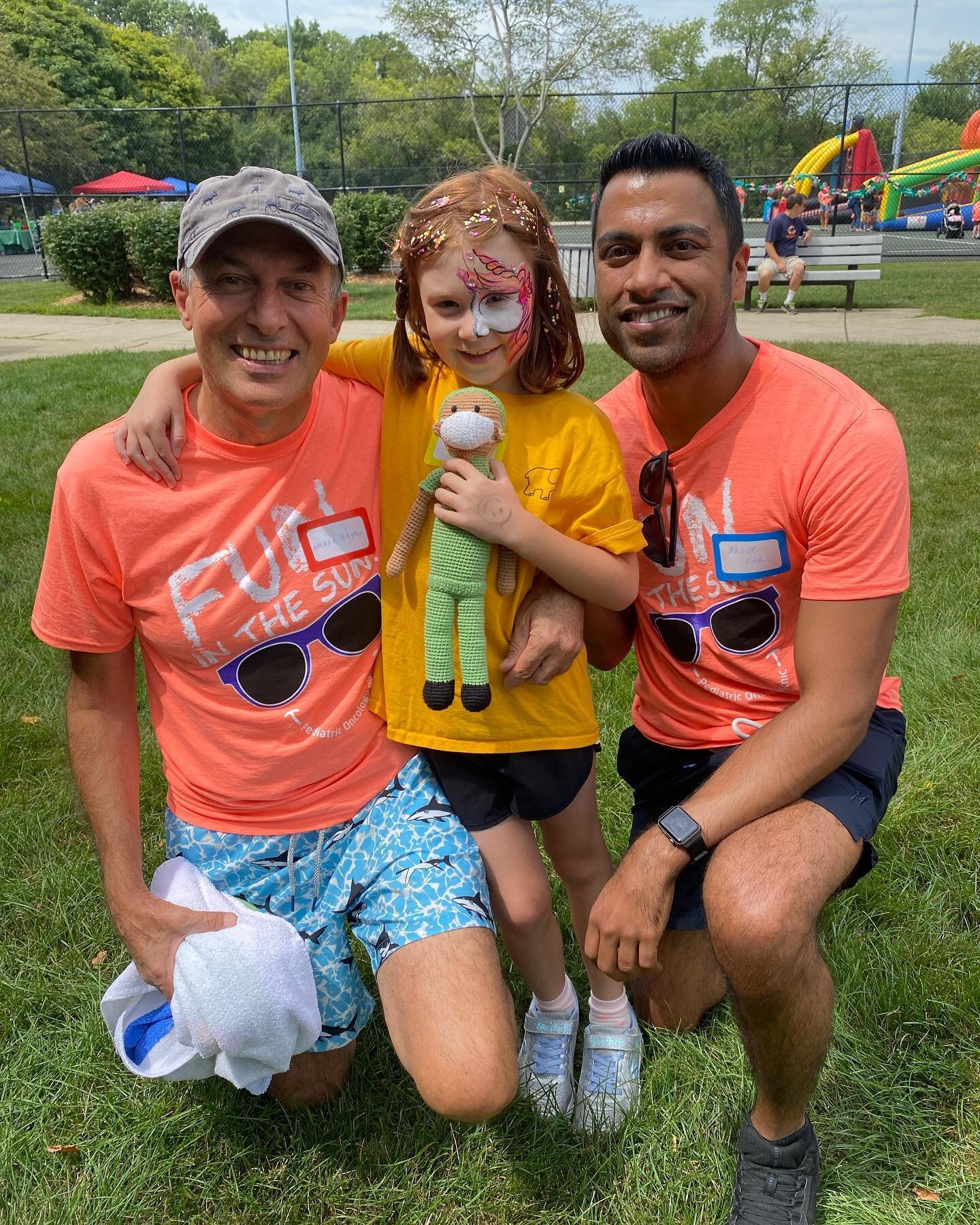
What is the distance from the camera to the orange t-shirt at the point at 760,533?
2164mm

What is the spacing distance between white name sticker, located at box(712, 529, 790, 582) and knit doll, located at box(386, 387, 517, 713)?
0.56 m

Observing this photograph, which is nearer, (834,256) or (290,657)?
(290,657)

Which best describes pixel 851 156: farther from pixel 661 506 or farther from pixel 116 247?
pixel 661 506

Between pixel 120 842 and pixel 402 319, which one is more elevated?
pixel 402 319

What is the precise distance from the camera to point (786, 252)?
565 inches

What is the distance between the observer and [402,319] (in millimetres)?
2238

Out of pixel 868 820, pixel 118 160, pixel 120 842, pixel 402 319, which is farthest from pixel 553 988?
pixel 118 160

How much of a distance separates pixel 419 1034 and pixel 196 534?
3.78ft

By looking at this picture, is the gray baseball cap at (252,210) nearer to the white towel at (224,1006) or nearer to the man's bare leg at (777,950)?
the white towel at (224,1006)

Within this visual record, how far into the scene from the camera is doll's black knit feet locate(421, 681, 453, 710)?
2.06m

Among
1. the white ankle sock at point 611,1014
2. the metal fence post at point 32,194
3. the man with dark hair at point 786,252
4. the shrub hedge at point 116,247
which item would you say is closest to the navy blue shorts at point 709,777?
the white ankle sock at point 611,1014

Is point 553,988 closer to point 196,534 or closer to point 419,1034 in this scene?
point 419,1034

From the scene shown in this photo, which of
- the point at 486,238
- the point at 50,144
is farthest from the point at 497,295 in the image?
the point at 50,144

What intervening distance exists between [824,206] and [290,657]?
2335 cm
